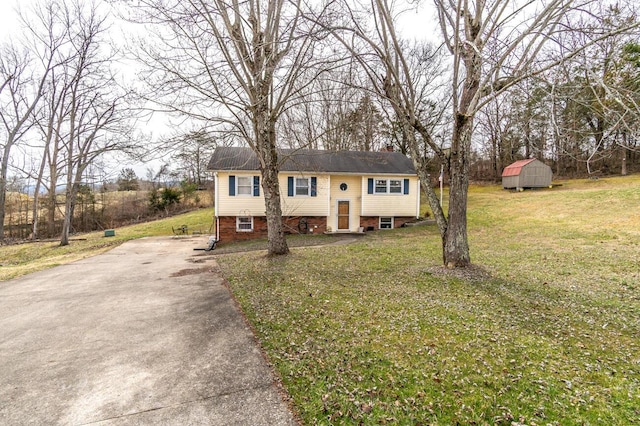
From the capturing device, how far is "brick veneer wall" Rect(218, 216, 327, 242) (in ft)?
52.8

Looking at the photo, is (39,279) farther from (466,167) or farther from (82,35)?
(82,35)

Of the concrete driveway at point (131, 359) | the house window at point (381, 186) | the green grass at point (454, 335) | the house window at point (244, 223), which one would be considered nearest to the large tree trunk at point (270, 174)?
the green grass at point (454, 335)

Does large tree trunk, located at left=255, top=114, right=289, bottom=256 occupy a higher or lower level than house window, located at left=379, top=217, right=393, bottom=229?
higher

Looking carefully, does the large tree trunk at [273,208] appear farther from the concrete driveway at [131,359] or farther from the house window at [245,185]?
the house window at [245,185]

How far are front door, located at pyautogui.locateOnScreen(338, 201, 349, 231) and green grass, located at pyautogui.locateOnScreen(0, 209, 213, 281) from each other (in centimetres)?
904

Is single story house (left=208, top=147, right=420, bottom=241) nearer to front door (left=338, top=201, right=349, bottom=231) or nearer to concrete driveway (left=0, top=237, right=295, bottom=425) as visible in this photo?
front door (left=338, top=201, right=349, bottom=231)

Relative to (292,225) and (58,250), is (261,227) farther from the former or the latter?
(58,250)

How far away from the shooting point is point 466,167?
23.7 ft

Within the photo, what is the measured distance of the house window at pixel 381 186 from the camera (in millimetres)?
18297

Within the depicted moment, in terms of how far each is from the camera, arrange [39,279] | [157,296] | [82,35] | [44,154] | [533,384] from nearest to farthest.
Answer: [533,384] < [157,296] < [39,279] < [82,35] < [44,154]

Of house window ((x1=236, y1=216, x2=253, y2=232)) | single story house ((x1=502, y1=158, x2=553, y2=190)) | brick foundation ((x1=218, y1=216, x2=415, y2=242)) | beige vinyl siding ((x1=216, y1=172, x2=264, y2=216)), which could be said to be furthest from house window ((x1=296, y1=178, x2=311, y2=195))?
single story house ((x1=502, y1=158, x2=553, y2=190))

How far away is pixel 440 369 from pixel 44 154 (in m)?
26.2

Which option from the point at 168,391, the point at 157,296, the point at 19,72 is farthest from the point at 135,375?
the point at 19,72

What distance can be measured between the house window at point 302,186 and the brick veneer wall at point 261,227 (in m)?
1.38
